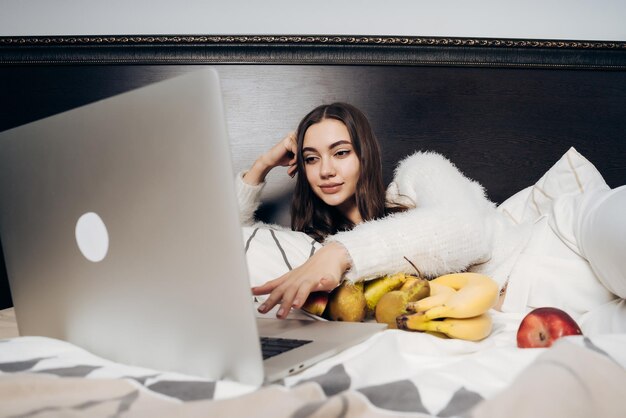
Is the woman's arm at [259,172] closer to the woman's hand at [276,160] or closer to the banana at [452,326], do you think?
the woman's hand at [276,160]

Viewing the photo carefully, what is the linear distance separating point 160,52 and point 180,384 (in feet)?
5.08

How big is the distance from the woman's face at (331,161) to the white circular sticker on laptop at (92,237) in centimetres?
99

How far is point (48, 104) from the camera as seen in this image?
1839 mm

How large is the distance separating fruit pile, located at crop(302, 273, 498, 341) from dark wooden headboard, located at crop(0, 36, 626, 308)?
79 cm

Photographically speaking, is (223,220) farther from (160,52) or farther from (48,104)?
(48,104)

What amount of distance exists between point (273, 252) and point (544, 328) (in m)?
0.73

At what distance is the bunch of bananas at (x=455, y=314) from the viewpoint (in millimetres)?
910

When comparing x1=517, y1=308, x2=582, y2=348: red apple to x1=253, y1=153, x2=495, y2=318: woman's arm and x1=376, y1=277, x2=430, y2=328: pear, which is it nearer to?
x1=376, y1=277, x2=430, y2=328: pear

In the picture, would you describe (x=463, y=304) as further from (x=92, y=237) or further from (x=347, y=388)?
(x=92, y=237)

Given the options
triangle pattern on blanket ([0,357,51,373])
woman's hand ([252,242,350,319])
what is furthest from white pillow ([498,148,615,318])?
triangle pattern on blanket ([0,357,51,373])

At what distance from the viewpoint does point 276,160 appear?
176 cm

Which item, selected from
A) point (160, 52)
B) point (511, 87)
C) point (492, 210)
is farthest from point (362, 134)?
point (160, 52)

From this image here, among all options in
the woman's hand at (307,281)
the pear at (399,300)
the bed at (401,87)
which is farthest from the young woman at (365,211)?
the bed at (401,87)

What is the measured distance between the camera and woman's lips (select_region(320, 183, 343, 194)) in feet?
5.24
